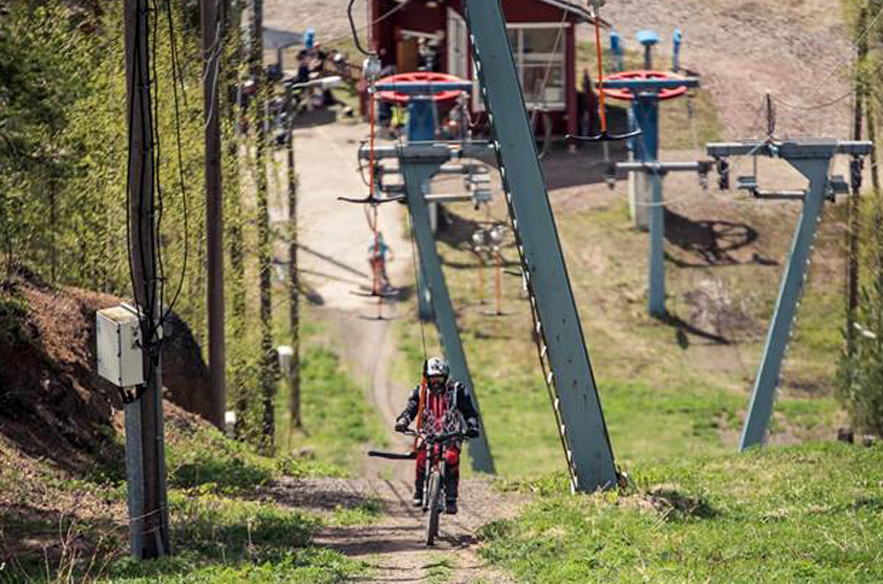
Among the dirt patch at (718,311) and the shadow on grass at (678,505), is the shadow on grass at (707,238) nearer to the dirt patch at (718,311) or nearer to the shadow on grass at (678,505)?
the dirt patch at (718,311)

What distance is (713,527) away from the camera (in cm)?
1625

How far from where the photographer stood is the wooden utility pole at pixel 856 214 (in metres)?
35.2

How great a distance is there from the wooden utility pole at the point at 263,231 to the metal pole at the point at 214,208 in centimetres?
370

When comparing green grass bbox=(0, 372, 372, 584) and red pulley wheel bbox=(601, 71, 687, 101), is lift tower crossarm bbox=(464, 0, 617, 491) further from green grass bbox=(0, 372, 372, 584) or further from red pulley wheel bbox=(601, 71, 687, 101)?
red pulley wheel bbox=(601, 71, 687, 101)

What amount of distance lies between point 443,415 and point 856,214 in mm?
22445

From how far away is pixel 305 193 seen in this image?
2133 inches

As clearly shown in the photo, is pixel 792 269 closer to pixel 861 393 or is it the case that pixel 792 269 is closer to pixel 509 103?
pixel 861 393

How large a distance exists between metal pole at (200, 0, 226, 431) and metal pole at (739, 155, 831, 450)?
908 cm

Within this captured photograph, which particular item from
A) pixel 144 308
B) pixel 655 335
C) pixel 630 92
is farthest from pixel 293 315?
pixel 144 308

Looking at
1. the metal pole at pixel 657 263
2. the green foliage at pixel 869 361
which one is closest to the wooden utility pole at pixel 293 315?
the metal pole at pixel 657 263

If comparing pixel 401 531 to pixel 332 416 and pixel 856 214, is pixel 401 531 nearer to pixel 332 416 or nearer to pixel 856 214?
pixel 856 214

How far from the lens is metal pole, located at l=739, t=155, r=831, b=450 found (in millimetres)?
29281

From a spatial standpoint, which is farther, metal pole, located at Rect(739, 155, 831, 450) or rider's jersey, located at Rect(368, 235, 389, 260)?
rider's jersey, located at Rect(368, 235, 389, 260)

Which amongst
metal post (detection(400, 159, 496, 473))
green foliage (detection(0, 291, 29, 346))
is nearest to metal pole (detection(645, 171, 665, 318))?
metal post (detection(400, 159, 496, 473))
